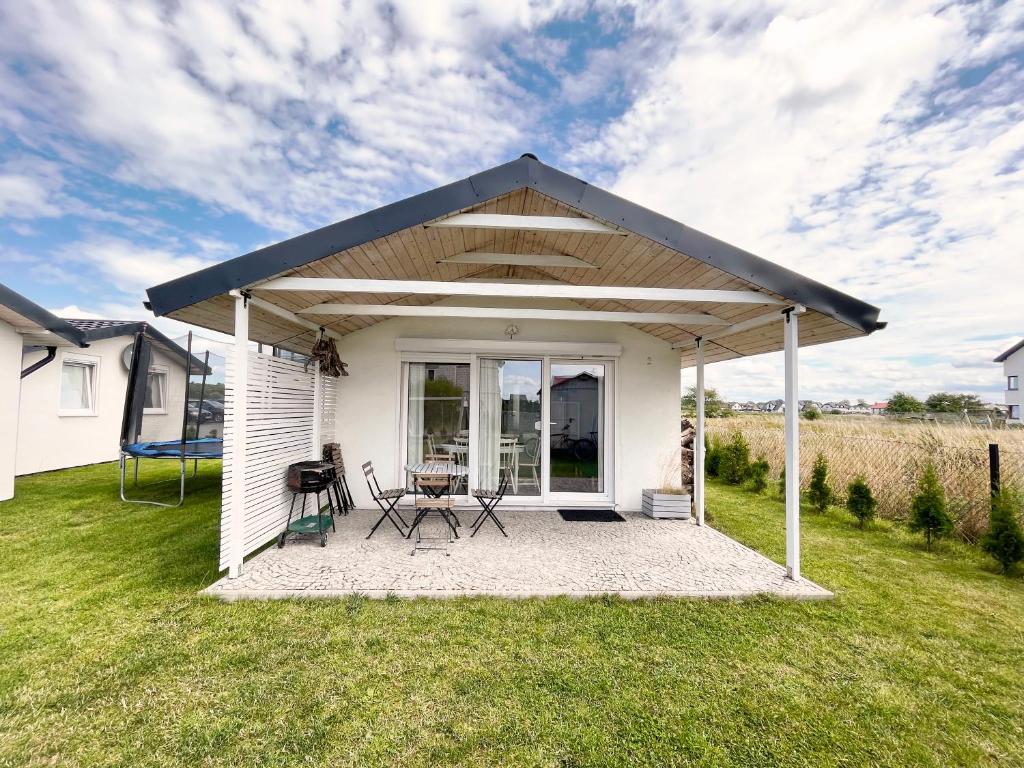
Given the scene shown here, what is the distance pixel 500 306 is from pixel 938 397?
42111 millimetres

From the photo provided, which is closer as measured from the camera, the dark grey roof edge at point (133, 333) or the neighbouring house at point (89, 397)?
the neighbouring house at point (89, 397)

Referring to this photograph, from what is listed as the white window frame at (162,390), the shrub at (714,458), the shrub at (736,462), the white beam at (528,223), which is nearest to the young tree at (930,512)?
the shrub at (736,462)

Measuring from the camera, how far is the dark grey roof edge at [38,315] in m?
6.04

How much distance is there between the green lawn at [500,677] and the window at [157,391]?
7.30 metres

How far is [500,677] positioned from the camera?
2.49 meters

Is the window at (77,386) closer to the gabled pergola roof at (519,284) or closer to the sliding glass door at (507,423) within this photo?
the gabled pergola roof at (519,284)

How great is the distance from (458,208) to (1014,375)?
36.0 meters

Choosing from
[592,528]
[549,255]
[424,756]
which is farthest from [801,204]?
[424,756]

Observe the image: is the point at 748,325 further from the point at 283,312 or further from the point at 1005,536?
the point at 283,312

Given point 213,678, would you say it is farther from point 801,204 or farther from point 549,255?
point 801,204

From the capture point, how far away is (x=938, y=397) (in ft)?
108

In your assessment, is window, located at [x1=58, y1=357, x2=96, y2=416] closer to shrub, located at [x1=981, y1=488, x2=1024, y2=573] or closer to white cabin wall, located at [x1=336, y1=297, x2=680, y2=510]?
white cabin wall, located at [x1=336, y1=297, x2=680, y2=510]

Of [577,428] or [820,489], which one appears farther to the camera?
[820,489]

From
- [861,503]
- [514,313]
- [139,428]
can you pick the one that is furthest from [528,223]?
[139,428]
